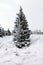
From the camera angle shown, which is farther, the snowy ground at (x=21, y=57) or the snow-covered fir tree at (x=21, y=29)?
the snow-covered fir tree at (x=21, y=29)

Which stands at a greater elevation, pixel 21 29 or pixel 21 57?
pixel 21 29

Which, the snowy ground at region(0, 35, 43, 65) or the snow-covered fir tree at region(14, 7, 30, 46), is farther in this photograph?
the snow-covered fir tree at region(14, 7, 30, 46)

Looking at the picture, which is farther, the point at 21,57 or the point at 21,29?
the point at 21,29

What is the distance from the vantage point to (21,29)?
18.2 metres

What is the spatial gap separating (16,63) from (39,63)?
90cm

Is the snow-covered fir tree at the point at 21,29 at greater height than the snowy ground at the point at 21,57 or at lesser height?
greater

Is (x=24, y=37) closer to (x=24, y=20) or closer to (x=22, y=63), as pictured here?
(x=24, y=20)

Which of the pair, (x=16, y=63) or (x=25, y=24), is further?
(x=25, y=24)

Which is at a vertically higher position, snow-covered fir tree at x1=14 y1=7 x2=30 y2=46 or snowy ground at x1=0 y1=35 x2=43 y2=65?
snow-covered fir tree at x1=14 y1=7 x2=30 y2=46

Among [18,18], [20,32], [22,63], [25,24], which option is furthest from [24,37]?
[22,63]

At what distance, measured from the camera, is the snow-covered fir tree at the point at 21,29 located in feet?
59.9

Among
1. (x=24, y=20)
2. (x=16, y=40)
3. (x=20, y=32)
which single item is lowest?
(x=16, y=40)

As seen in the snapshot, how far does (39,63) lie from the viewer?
3764mm

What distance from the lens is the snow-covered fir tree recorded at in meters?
18.3
